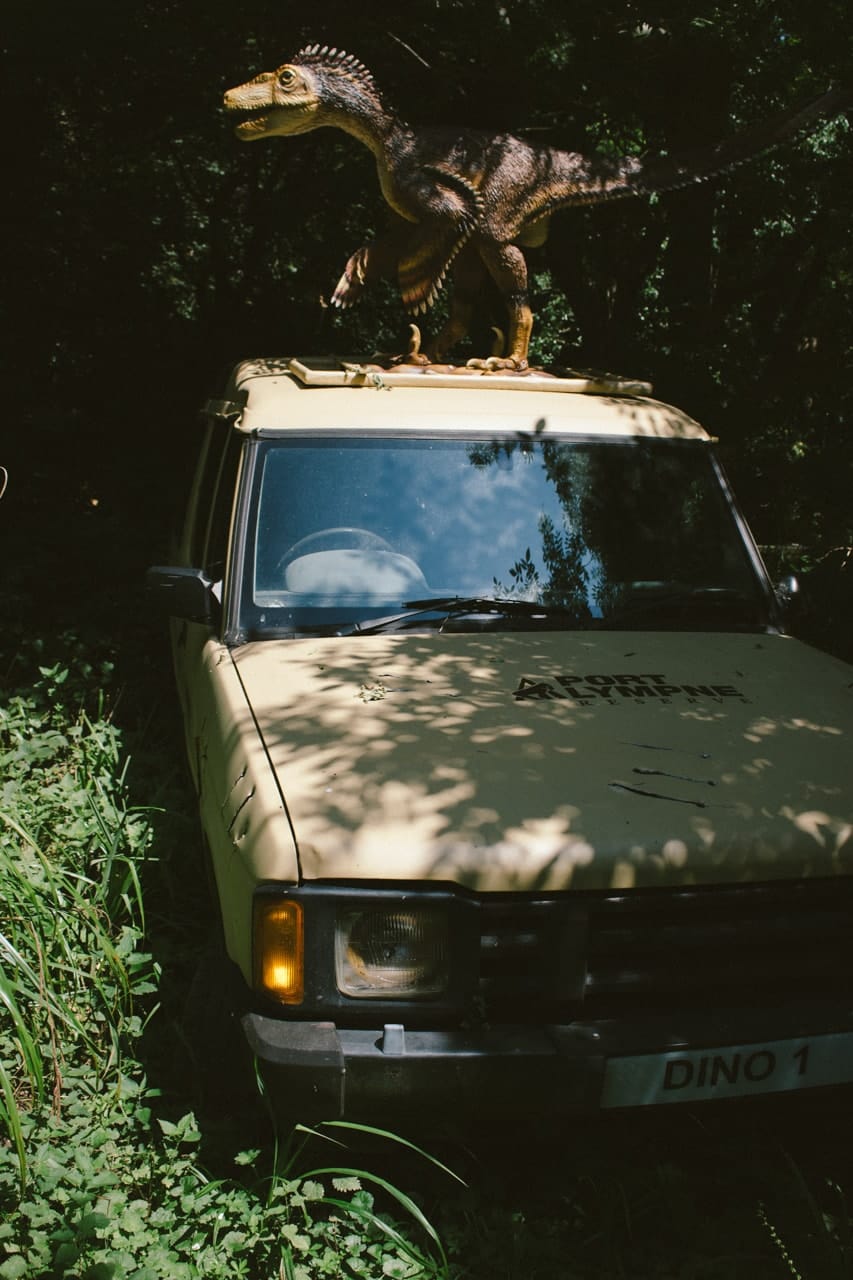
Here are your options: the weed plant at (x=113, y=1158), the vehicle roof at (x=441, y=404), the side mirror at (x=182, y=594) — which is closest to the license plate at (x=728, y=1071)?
the weed plant at (x=113, y=1158)

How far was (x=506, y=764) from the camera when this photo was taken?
283cm

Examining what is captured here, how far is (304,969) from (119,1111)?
3.23ft

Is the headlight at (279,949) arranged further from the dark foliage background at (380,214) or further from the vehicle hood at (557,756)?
the dark foliage background at (380,214)

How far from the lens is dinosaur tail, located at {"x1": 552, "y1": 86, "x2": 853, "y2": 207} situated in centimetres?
550

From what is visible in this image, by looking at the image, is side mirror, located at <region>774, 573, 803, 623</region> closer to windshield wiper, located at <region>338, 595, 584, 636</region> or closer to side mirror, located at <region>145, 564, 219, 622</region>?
windshield wiper, located at <region>338, 595, 584, 636</region>

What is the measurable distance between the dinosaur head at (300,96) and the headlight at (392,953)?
12.4 ft

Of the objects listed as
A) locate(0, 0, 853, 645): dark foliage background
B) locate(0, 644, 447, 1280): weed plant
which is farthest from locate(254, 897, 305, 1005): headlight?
locate(0, 0, 853, 645): dark foliage background

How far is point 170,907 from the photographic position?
392cm

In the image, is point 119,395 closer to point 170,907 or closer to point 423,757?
point 170,907

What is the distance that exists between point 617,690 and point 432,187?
2.71m

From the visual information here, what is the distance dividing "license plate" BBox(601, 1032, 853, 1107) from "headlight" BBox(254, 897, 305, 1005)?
2.36ft

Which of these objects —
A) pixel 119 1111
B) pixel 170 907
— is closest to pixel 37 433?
pixel 170 907

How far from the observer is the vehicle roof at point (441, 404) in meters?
3.96

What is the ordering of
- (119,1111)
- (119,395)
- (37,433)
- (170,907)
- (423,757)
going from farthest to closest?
1. (119,395)
2. (37,433)
3. (170,907)
4. (119,1111)
5. (423,757)
